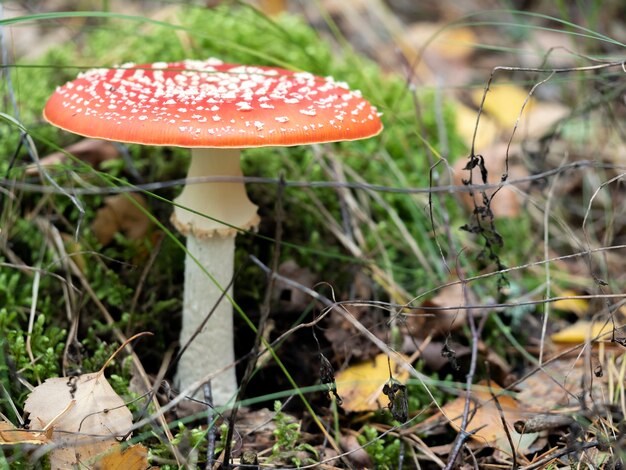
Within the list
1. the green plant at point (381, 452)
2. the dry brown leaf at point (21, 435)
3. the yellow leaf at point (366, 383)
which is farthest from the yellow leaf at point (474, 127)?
the dry brown leaf at point (21, 435)

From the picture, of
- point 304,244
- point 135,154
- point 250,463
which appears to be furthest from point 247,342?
point 135,154

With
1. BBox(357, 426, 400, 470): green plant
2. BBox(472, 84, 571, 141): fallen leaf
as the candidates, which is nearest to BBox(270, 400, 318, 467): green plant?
BBox(357, 426, 400, 470): green plant

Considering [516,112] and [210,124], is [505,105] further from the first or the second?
[210,124]

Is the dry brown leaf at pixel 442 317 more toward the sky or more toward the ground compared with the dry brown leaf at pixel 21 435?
more toward the ground

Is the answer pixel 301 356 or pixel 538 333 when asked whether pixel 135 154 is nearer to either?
pixel 301 356

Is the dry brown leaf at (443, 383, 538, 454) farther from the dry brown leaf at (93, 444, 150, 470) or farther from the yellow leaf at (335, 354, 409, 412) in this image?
the dry brown leaf at (93, 444, 150, 470)

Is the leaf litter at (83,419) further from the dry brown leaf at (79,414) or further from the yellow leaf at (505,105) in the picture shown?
the yellow leaf at (505,105)

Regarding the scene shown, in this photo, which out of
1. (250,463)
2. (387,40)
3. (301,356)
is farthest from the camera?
(387,40)
